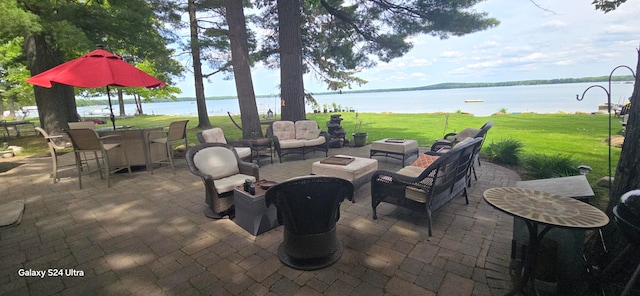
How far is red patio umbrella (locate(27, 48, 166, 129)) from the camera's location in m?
4.47

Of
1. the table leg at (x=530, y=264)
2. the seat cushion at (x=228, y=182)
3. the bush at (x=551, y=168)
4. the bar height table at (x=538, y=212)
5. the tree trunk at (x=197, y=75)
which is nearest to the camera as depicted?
the bar height table at (x=538, y=212)

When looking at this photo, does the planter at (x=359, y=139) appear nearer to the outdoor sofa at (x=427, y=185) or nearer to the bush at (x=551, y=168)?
the bush at (x=551, y=168)

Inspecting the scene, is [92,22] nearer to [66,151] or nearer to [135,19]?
[135,19]

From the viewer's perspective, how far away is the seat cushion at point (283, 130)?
21.2 ft

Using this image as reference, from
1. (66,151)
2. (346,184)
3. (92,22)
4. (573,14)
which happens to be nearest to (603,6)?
(573,14)

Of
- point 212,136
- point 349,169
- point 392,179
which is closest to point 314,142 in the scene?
point 212,136

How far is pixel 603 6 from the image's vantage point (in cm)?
404

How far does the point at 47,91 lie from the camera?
802 cm

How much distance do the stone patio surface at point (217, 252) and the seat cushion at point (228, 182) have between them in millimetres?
402

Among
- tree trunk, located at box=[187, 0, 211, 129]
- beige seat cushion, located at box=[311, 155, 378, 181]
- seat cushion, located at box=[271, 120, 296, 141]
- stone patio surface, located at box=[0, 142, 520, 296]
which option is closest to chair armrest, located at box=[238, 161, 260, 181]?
stone patio surface, located at box=[0, 142, 520, 296]

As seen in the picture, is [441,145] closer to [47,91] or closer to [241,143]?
[241,143]

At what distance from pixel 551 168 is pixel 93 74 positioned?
8062 mm

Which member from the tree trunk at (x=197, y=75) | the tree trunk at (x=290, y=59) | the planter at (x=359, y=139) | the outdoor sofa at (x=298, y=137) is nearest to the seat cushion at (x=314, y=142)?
the outdoor sofa at (x=298, y=137)

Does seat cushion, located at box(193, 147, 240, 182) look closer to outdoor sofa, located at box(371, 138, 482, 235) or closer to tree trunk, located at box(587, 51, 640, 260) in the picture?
outdoor sofa, located at box(371, 138, 482, 235)
